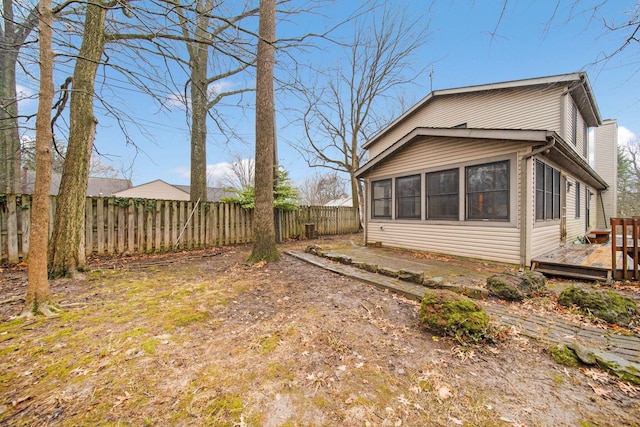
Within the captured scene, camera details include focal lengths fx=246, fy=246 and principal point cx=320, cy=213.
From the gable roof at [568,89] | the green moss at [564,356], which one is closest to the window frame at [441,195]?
the gable roof at [568,89]

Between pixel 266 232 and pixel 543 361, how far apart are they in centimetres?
488

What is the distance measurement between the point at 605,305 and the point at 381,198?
229 inches

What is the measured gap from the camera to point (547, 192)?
19.9ft

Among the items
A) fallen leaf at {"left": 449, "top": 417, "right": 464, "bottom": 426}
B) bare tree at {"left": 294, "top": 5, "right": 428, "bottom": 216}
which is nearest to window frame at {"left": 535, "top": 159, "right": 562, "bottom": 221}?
fallen leaf at {"left": 449, "top": 417, "right": 464, "bottom": 426}

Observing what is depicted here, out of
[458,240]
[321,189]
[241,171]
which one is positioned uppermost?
[241,171]

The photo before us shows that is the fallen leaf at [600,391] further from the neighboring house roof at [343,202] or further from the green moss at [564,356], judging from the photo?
the neighboring house roof at [343,202]

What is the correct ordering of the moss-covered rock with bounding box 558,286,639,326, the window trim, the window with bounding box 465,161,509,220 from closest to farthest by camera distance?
the moss-covered rock with bounding box 558,286,639,326 < the window with bounding box 465,161,509,220 < the window trim

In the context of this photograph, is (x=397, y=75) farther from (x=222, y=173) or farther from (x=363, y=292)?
(x=222, y=173)

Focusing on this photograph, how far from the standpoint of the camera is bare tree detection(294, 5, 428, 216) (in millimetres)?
13898

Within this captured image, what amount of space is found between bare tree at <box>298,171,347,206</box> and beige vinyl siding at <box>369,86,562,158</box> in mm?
23588

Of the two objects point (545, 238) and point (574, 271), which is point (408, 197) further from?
point (574, 271)

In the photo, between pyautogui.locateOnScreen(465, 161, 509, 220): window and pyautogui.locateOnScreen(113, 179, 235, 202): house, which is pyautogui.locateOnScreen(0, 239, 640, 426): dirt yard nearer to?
pyautogui.locateOnScreen(465, 161, 509, 220): window

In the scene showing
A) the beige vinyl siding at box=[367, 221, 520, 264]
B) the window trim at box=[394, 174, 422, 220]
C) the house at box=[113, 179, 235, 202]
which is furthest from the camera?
the house at box=[113, 179, 235, 202]

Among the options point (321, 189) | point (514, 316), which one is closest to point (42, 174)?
point (514, 316)
